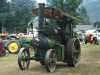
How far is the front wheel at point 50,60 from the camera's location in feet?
46.9

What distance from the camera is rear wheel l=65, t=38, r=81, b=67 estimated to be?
16062mm

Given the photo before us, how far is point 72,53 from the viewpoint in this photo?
1616 cm

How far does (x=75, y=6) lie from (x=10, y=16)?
15711 millimetres

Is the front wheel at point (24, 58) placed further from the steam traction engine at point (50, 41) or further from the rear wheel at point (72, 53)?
the rear wheel at point (72, 53)

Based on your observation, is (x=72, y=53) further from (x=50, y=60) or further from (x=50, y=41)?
(x=50, y=60)

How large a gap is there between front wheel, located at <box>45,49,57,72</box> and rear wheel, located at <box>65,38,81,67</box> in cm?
120

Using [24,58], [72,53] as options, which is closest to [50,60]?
[24,58]

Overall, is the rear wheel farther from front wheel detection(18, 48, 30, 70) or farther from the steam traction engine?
front wheel detection(18, 48, 30, 70)

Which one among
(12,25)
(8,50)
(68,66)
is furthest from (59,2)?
(68,66)

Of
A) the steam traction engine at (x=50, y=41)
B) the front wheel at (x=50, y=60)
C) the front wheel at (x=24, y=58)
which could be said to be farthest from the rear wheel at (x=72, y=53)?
the front wheel at (x=24, y=58)

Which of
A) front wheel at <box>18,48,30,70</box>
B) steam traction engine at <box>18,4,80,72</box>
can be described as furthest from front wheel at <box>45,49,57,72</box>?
front wheel at <box>18,48,30,70</box>

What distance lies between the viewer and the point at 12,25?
78.9 meters

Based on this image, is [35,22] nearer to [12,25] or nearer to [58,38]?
[58,38]

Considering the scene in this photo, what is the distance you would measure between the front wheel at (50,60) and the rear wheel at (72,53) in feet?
3.92
